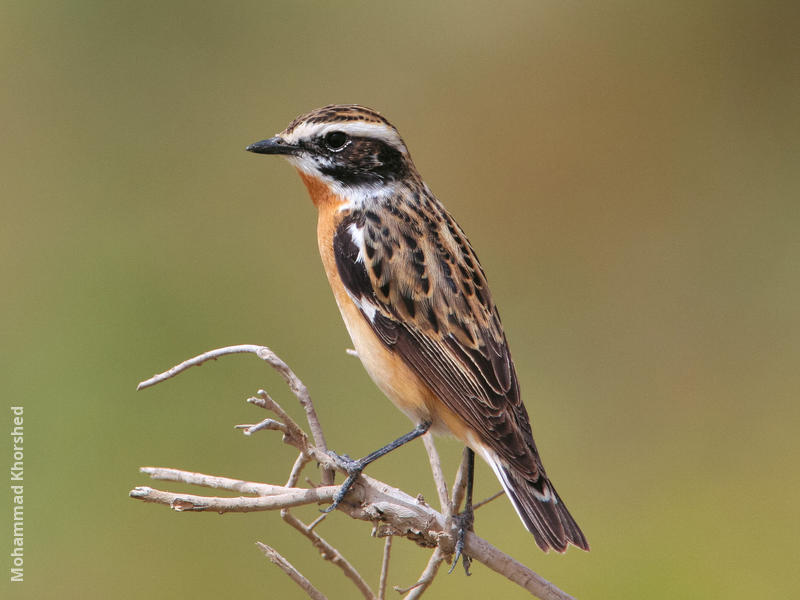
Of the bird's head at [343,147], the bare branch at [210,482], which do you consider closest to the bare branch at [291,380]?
the bare branch at [210,482]

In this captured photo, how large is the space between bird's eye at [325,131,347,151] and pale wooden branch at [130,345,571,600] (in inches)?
44.0

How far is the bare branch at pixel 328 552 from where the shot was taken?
2.41 meters

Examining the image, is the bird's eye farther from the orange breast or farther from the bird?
the orange breast

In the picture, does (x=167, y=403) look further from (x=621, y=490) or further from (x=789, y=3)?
(x=789, y=3)

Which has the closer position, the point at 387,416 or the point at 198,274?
the point at 387,416

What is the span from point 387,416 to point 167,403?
4.12 feet

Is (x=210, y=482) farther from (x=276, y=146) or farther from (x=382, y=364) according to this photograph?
(x=276, y=146)

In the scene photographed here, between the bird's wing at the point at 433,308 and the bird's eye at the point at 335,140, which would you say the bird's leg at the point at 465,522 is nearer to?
the bird's wing at the point at 433,308

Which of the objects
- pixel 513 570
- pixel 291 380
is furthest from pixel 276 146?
pixel 513 570

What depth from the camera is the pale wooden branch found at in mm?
2277

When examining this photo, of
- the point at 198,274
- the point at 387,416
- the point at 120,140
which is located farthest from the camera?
the point at 120,140

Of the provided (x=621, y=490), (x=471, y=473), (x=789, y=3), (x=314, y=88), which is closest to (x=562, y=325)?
(x=621, y=490)

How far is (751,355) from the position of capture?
6812mm

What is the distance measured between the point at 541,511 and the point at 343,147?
4.44 ft
